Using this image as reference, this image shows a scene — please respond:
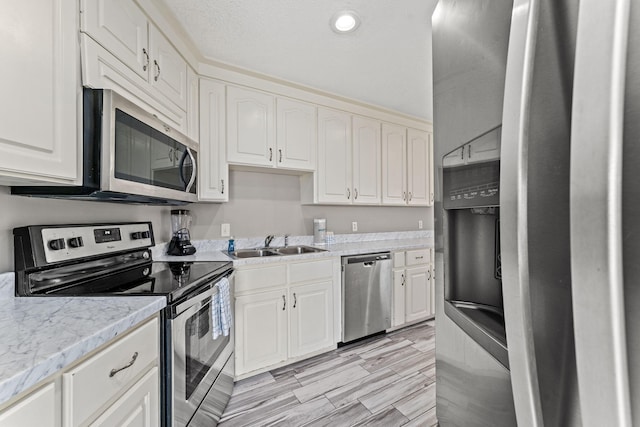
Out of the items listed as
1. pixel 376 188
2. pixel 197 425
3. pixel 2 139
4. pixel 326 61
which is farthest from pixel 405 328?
pixel 2 139

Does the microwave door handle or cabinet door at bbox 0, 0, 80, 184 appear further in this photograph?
the microwave door handle

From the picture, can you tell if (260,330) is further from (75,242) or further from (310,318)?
(75,242)

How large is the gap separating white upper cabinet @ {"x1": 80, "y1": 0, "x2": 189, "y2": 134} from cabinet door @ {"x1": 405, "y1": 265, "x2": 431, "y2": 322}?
8.26 feet

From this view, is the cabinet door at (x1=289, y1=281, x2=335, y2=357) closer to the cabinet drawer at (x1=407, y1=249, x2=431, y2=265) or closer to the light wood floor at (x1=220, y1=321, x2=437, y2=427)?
the light wood floor at (x1=220, y1=321, x2=437, y2=427)

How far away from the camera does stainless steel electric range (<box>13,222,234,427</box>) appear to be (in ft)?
3.68

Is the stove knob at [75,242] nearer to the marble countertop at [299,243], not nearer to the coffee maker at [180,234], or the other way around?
the marble countertop at [299,243]

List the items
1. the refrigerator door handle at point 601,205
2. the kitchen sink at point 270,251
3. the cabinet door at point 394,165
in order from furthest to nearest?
the cabinet door at point 394,165 → the kitchen sink at point 270,251 → the refrigerator door handle at point 601,205

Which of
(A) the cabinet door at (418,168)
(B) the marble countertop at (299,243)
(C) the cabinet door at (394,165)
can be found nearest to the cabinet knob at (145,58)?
(B) the marble countertop at (299,243)

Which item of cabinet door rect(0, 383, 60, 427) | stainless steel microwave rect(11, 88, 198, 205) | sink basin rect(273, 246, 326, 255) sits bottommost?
cabinet door rect(0, 383, 60, 427)

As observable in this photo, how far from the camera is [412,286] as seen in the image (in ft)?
9.62

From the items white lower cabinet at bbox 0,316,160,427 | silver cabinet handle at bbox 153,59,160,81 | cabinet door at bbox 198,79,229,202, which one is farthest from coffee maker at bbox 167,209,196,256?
white lower cabinet at bbox 0,316,160,427

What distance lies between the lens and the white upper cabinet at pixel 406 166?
3264 millimetres

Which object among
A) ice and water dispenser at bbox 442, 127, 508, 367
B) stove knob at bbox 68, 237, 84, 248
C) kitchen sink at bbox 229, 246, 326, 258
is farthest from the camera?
kitchen sink at bbox 229, 246, 326, 258

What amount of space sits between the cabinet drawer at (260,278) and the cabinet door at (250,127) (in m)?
0.95
